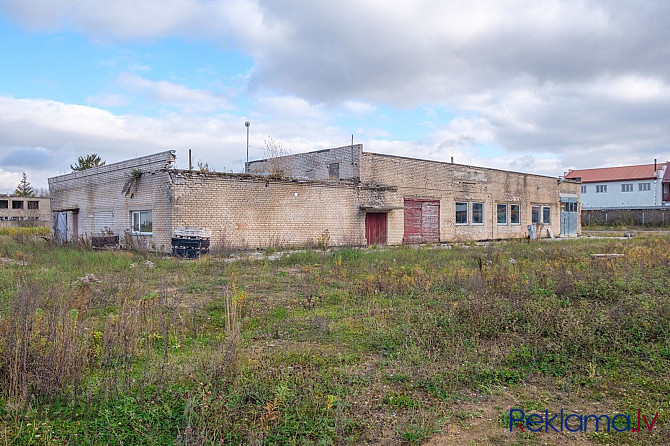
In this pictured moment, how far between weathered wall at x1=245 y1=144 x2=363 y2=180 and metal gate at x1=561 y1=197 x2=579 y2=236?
19.7 m

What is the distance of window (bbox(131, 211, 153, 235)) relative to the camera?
59.8 feet

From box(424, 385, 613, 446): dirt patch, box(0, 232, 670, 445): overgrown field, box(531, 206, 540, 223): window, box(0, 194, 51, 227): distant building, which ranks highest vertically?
box(0, 194, 51, 227): distant building

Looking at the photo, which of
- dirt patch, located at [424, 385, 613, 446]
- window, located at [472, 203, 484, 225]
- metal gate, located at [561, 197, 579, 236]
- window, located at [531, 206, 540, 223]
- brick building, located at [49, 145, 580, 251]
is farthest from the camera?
metal gate, located at [561, 197, 579, 236]

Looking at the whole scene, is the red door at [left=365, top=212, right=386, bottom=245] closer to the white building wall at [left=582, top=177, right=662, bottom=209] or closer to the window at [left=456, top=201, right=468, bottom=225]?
the window at [left=456, top=201, right=468, bottom=225]

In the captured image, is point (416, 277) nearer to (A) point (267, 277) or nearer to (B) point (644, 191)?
(A) point (267, 277)

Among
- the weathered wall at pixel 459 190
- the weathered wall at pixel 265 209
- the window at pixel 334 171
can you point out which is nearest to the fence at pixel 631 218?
the weathered wall at pixel 459 190

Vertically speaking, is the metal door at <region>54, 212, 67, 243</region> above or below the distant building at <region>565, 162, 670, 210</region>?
below

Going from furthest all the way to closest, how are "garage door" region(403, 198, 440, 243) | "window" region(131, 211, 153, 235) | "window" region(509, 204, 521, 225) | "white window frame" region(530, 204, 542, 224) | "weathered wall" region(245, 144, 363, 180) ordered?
"white window frame" region(530, 204, 542, 224), "window" region(509, 204, 521, 225), "garage door" region(403, 198, 440, 243), "weathered wall" region(245, 144, 363, 180), "window" region(131, 211, 153, 235)

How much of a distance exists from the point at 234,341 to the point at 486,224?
2618 cm

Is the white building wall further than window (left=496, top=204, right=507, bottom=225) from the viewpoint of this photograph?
Yes

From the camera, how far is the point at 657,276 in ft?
33.2

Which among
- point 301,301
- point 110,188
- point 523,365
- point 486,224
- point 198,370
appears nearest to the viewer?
point 198,370

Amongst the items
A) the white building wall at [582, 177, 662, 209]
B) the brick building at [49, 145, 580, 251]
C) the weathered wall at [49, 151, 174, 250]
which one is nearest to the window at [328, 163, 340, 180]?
the brick building at [49, 145, 580, 251]

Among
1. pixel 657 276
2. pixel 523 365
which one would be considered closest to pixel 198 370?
pixel 523 365
